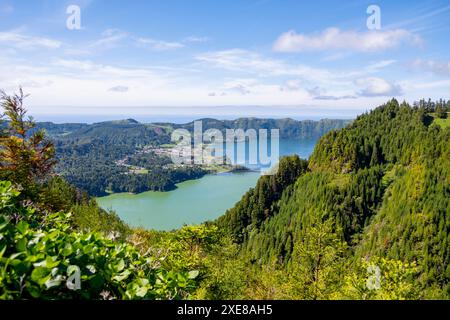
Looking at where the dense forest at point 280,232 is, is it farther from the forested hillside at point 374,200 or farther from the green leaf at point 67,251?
the forested hillside at point 374,200

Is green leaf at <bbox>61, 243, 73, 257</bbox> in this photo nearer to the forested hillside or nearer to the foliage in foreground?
the foliage in foreground

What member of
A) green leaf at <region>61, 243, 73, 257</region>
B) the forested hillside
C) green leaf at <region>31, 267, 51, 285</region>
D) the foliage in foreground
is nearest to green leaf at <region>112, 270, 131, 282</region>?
the foliage in foreground

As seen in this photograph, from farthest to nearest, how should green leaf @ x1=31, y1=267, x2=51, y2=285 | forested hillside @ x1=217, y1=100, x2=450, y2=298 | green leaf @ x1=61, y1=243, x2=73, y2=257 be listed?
forested hillside @ x1=217, y1=100, x2=450, y2=298 < green leaf @ x1=61, y1=243, x2=73, y2=257 < green leaf @ x1=31, y1=267, x2=51, y2=285

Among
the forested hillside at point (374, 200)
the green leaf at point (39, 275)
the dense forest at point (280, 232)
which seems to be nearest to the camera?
the green leaf at point (39, 275)

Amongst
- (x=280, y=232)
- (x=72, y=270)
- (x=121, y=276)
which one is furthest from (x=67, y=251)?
(x=280, y=232)

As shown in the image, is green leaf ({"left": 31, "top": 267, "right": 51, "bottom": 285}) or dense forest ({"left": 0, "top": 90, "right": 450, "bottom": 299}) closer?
green leaf ({"left": 31, "top": 267, "right": 51, "bottom": 285})

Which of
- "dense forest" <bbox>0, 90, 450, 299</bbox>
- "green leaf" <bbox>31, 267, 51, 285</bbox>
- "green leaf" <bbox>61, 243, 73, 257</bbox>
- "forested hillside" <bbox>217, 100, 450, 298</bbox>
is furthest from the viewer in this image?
"forested hillside" <bbox>217, 100, 450, 298</bbox>

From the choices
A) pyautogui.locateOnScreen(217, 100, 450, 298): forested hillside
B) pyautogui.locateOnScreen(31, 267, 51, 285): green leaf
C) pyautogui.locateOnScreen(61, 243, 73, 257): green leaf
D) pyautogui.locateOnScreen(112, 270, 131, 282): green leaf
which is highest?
pyautogui.locateOnScreen(61, 243, 73, 257): green leaf

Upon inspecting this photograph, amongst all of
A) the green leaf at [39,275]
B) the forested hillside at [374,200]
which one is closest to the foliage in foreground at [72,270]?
the green leaf at [39,275]
